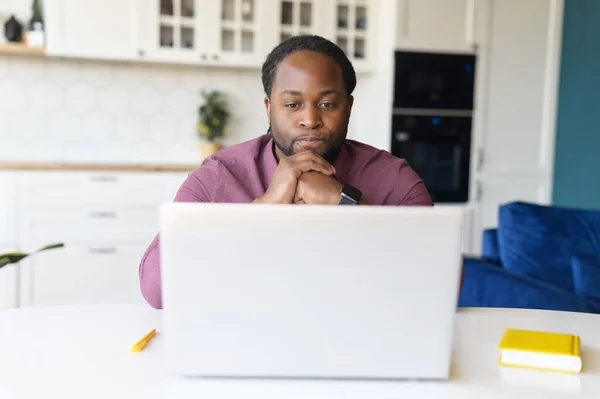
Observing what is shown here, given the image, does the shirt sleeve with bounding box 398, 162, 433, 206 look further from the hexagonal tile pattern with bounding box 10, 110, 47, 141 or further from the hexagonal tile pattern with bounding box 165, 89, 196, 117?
the hexagonal tile pattern with bounding box 10, 110, 47, 141

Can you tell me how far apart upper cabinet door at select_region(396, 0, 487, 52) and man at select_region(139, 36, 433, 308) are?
2.22 metres

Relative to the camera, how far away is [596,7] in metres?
3.50

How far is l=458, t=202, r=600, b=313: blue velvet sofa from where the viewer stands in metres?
2.00

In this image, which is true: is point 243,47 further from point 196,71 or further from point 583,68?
point 583,68

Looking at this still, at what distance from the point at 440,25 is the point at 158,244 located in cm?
284

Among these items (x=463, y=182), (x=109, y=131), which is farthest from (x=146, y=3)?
(x=463, y=182)

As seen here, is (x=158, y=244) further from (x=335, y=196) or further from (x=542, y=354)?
(x=542, y=354)

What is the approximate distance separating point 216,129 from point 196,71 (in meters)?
0.40

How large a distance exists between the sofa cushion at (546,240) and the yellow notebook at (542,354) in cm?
144

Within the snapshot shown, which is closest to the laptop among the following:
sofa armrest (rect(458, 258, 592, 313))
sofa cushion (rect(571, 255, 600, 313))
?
sofa armrest (rect(458, 258, 592, 313))

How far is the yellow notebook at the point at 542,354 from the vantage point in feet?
2.65

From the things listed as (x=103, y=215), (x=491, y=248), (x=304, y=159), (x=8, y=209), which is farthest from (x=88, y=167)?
(x=304, y=159)

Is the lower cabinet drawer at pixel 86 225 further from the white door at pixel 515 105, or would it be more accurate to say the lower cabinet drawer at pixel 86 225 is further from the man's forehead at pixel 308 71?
the man's forehead at pixel 308 71

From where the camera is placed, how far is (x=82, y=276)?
3273 millimetres
